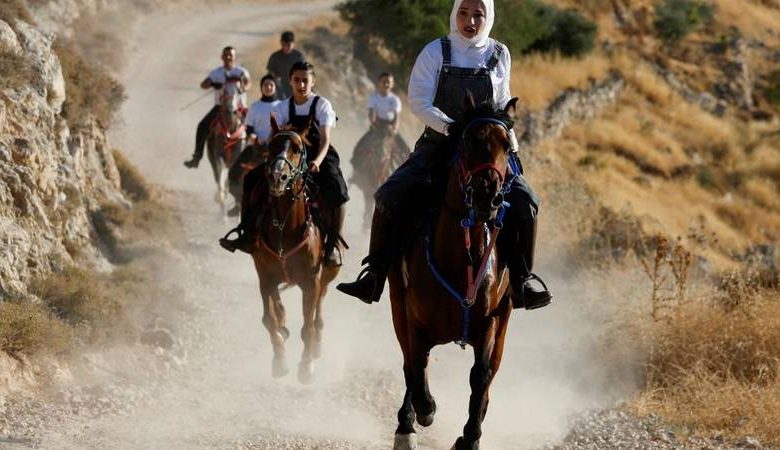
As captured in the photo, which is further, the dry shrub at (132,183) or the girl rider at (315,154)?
the dry shrub at (132,183)

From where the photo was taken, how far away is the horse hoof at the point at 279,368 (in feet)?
35.6

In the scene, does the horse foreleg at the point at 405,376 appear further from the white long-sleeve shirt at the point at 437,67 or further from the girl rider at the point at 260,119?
the girl rider at the point at 260,119

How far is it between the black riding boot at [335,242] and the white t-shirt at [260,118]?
117 inches

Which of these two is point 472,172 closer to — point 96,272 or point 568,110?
point 96,272

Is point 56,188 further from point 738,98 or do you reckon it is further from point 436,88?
point 738,98

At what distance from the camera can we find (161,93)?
102 feet

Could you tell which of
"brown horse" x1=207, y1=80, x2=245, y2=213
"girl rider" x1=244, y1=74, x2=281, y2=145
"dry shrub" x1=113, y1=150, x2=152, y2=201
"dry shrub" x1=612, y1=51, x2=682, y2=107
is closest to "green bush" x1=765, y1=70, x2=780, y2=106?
"dry shrub" x1=612, y1=51, x2=682, y2=107

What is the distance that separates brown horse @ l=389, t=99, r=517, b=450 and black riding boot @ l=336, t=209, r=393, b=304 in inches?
8.3

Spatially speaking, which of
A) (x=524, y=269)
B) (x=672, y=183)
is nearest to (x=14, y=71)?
(x=524, y=269)

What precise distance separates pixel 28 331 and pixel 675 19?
2111 inches

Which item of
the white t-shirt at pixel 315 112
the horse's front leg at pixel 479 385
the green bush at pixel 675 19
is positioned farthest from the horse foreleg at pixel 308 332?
the green bush at pixel 675 19

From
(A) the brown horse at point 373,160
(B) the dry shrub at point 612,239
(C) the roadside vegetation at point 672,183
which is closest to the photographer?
(C) the roadside vegetation at point 672,183

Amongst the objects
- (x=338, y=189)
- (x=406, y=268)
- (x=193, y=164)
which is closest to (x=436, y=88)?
(x=406, y=268)

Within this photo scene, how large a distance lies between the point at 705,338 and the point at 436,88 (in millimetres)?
6110
